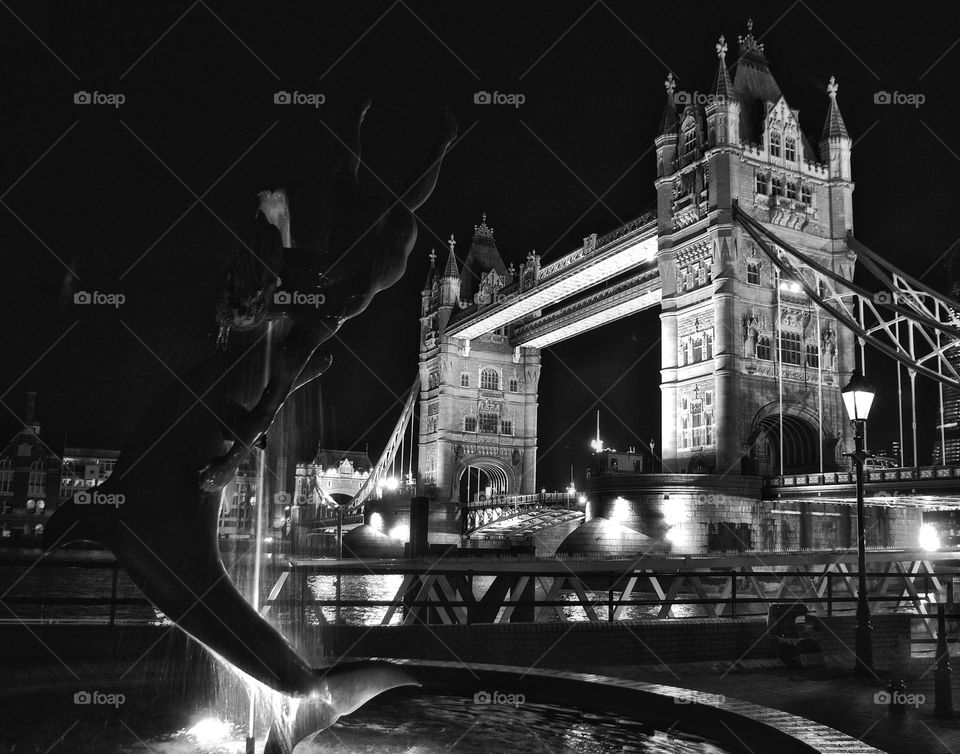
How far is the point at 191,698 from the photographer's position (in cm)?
830

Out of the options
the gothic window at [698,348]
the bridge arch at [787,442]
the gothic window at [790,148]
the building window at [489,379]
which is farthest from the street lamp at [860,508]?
the building window at [489,379]

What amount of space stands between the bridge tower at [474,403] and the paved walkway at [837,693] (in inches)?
2534

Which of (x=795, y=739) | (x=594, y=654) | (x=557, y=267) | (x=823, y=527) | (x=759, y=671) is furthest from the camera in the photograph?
(x=557, y=267)

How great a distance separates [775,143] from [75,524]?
4731 centimetres

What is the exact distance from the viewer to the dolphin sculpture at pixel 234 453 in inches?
231

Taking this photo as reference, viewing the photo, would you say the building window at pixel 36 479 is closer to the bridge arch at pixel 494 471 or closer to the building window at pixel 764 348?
the bridge arch at pixel 494 471

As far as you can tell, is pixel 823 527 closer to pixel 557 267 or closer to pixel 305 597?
pixel 557 267

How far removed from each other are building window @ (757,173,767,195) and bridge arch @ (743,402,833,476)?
1053 centimetres

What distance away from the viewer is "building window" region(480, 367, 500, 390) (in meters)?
79.9

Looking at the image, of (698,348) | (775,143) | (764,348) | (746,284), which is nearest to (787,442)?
(764,348)

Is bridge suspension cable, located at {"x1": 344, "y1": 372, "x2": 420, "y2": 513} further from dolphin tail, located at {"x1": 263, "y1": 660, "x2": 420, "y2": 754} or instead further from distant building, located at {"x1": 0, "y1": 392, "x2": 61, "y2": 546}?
dolphin tail, located at {"x1": 263, "y1": 660, "x2": 420, "y2": 754}

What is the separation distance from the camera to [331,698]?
5930 millimetres

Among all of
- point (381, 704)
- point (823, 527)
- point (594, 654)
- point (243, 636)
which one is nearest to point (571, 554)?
point (823, 527)

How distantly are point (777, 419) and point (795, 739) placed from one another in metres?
42.8
